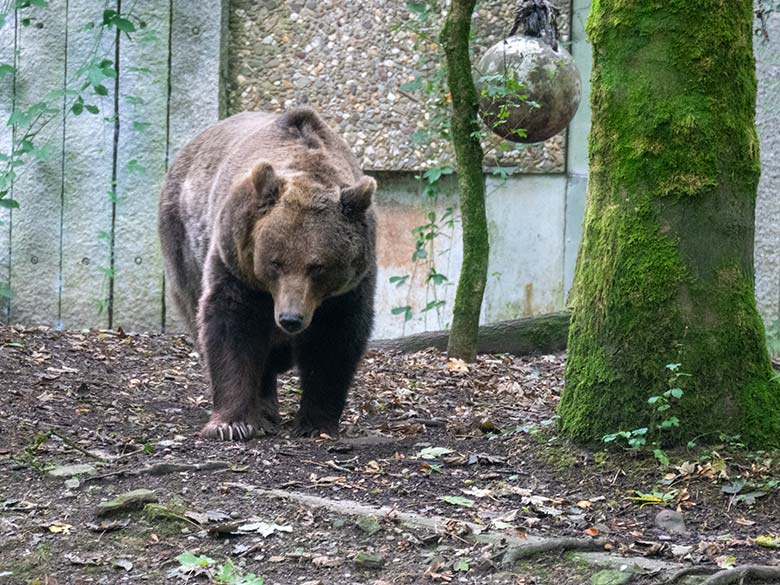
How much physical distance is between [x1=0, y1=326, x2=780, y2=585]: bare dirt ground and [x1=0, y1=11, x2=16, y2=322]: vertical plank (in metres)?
2.90

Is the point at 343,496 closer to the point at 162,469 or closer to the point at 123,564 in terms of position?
the point at 162,469

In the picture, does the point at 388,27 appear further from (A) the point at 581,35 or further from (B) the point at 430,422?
(B) the point at 430,422

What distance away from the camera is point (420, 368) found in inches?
285

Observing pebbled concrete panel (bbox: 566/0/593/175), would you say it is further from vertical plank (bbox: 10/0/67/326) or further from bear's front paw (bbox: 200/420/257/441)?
bear's front paw (bbox: 200/420/257/441)

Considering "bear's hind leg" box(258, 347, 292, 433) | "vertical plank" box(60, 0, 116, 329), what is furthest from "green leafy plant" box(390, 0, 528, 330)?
"vertical plank" box(60, 0, 116, 329)

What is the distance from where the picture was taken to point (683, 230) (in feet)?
14.4

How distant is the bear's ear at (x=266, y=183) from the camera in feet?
17.0

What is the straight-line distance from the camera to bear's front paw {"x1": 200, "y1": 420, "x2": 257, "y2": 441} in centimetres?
530

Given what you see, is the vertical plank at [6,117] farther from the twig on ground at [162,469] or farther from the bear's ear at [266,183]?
the twig on ground at [162,469]

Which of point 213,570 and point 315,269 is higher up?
point 315,269

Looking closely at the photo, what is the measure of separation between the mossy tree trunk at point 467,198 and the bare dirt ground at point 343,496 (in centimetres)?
139

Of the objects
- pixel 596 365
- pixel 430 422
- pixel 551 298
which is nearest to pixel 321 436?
pixel 430 422

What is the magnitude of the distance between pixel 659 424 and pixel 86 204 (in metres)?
5.64

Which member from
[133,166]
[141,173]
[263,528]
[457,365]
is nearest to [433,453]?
[263,528]
